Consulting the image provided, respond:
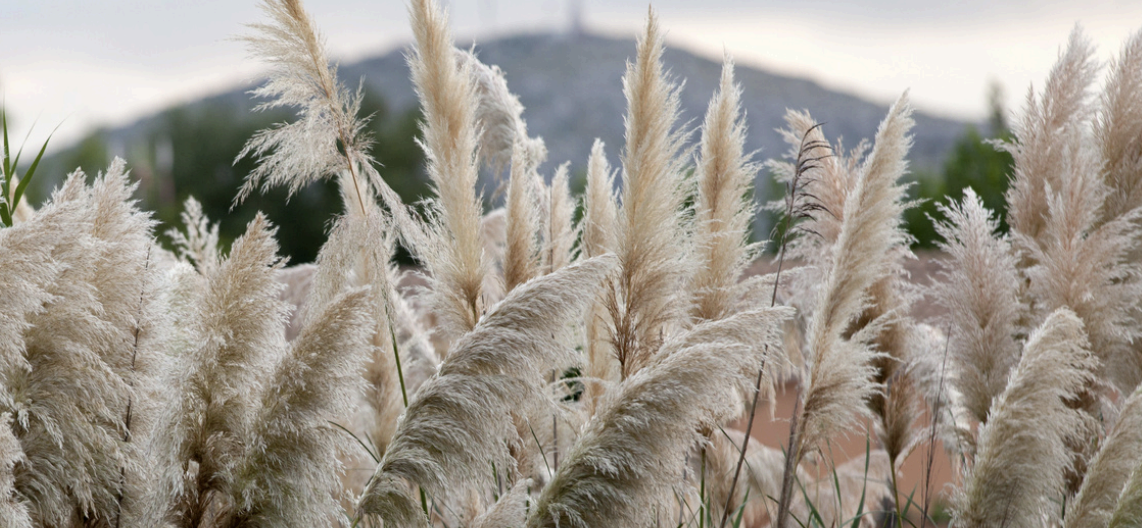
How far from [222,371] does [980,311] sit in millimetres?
2353

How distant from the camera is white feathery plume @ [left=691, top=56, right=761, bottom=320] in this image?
2.72m

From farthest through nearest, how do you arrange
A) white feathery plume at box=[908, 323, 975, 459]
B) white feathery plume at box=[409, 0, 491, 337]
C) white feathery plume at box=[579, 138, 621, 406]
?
1. white feathery plume at box=[908, 323, 975, 459]
2. white feathery plume at box=[579, 138, 621, 406]
3. white feathery plume at box=[409, 0, 491, 337]

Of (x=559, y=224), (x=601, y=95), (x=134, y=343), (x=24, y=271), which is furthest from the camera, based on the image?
(x=601, y=95)

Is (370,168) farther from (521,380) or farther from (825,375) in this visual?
(825,375)

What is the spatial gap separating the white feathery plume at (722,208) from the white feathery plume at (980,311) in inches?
27.9

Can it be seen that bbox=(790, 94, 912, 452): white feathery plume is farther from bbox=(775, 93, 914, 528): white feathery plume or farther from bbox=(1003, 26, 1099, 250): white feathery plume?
bbox=(1003, 26, 1099, 250): white feathery plume

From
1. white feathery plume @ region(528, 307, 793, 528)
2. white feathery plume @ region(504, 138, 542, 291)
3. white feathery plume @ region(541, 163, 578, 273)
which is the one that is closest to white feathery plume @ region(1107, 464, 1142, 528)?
white feathery plume @ region(528, 307, 793, 528)

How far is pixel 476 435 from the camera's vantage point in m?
1.98

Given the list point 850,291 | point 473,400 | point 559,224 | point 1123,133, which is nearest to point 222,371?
point 473,400

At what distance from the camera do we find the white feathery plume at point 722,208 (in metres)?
2.72

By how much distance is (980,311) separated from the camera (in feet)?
9.32

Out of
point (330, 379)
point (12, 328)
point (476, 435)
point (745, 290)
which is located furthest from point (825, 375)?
point (12, 328)

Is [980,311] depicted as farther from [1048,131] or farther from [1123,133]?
[1123,133]

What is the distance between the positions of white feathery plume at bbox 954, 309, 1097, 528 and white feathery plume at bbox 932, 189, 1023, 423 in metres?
0.38
